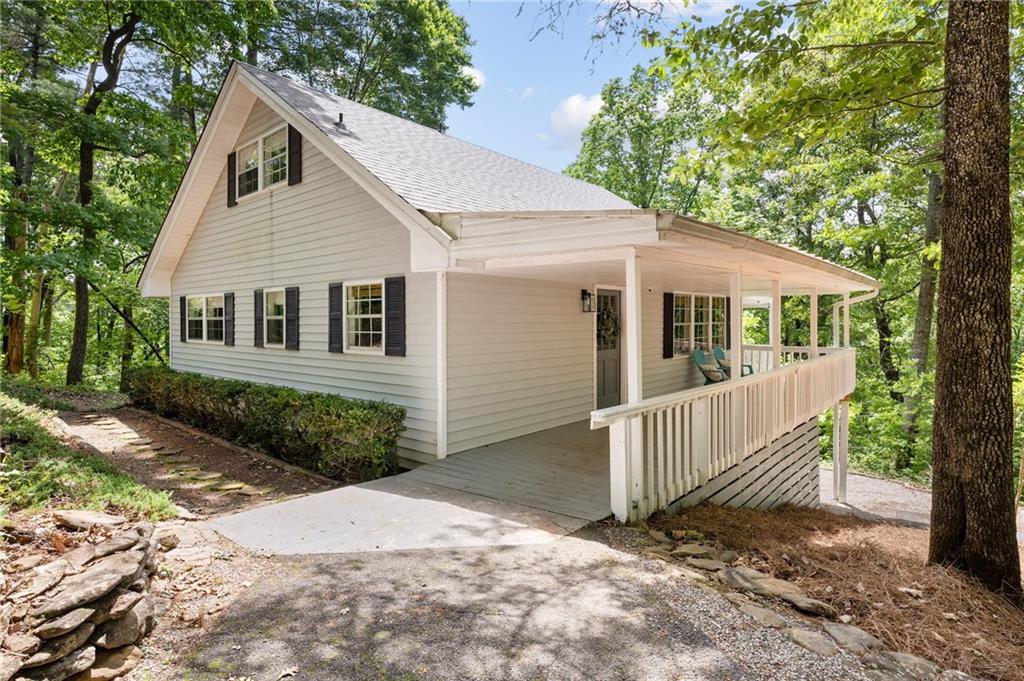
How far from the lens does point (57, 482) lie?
4.36m

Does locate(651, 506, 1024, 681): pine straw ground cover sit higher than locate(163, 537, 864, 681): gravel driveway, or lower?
lower

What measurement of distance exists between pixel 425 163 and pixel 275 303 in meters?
3.61

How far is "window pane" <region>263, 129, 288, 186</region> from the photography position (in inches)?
364

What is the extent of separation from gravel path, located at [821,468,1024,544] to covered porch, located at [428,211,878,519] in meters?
0.77

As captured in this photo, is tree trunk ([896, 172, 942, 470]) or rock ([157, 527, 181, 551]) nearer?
rock ([157, 527, 181, 551])

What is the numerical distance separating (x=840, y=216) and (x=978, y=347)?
16467 millimetres

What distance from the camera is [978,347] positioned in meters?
3.90

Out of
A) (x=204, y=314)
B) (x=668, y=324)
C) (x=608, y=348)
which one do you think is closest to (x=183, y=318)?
(x=204, y=314)

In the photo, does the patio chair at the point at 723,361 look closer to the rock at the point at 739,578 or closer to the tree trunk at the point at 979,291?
the tree trunk at the point at 979,291

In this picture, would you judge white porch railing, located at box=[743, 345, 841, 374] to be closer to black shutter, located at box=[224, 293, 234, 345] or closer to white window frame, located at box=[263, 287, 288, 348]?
white window frame, located at box=[263, 287, 288, 348]

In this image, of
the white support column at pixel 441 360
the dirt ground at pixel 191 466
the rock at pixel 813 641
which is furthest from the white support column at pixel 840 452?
the dirt ground at pixel 191 466

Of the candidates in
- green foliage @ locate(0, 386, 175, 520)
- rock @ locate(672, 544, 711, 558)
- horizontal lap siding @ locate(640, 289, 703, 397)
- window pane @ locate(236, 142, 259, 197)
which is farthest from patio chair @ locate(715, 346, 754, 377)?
green foliage @ locate(0, 386, 175, 520)

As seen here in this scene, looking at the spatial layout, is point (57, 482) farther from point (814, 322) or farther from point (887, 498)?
point (887, 498)

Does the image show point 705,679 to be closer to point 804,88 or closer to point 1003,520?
point 1003,520
